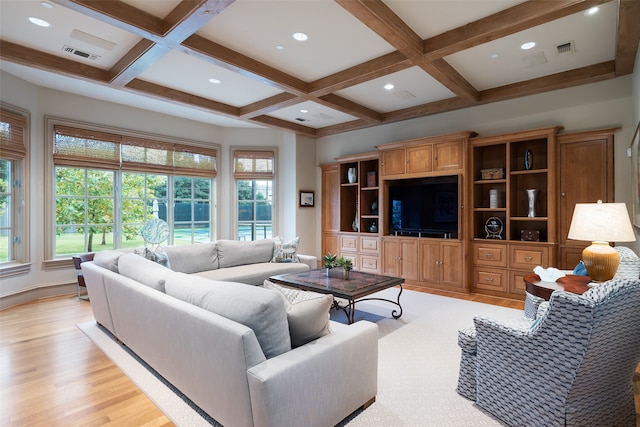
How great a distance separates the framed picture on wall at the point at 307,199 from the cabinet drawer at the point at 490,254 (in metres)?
3.40

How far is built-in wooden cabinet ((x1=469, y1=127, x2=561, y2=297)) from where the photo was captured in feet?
14.0

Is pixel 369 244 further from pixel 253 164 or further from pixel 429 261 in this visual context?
pixel 253 164

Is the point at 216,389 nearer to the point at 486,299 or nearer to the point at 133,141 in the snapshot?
the point at 486,299

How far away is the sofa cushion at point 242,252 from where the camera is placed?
15.5 feet

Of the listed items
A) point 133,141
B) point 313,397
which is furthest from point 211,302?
point 133,141

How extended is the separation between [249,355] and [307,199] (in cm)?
557

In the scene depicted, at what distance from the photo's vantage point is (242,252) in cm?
487

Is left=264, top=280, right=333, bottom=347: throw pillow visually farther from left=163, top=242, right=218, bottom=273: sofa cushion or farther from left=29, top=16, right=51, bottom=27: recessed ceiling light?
left=29, top=16, right=51, bottom=27: recessed ceiling light

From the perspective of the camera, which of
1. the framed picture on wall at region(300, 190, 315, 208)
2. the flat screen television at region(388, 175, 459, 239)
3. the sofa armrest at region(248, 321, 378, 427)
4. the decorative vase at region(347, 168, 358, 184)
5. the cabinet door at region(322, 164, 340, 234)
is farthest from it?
the framed picture on wall at region(300, 190, 315, 208)

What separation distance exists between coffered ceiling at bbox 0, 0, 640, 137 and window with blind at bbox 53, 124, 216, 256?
817 millimetres

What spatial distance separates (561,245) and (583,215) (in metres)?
1.93

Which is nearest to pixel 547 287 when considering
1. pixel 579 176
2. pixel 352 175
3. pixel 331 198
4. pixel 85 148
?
pixel 579 176

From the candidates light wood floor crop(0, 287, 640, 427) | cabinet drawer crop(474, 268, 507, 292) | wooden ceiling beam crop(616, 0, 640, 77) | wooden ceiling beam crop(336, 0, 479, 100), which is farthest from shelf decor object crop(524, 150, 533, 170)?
light wood floor crop(0, 287, 640, 427)

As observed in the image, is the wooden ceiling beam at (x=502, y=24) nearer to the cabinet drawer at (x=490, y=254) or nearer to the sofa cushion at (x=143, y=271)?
the cabinet drawer at (x=490, y=254)
